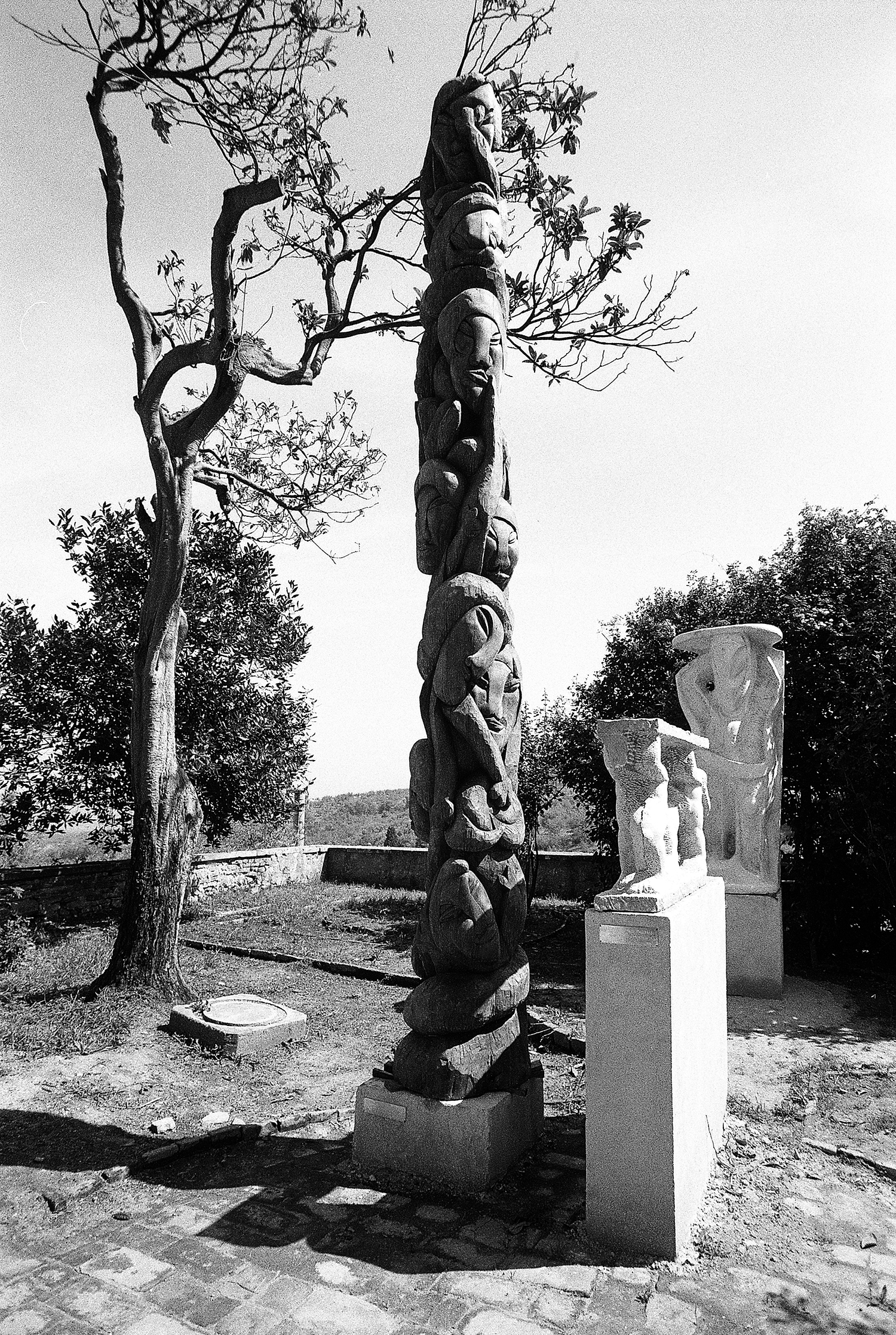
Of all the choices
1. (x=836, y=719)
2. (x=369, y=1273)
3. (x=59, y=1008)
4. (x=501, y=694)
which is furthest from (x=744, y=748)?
(x=59, y=1008)

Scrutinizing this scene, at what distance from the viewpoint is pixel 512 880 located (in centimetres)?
431

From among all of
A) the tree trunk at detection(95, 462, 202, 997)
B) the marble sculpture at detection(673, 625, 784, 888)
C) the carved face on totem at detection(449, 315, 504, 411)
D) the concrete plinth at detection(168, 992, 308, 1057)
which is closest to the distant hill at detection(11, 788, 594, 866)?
the marble sculpture at detection(673, 625, 784, 888)

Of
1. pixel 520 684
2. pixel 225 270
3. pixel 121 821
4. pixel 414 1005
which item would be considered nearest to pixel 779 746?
pixel 520 684

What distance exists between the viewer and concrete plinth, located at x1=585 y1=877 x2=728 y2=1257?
330 centimetres

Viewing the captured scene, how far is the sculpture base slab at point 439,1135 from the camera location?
3824 mm

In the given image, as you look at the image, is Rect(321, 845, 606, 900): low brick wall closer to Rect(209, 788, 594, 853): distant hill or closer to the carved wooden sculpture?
Rect(209, 788, 594, 853): distant hill

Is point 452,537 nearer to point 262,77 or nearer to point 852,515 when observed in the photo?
point 262,77

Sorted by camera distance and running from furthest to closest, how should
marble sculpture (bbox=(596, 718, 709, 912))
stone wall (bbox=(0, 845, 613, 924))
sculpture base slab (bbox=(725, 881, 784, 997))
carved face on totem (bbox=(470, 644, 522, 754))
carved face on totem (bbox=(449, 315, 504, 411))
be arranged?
1. stone wall (bbox=(0, 845, 613, 924))
2. sculpture base slab (bbox=(725, 881, 784, 997))
3. carved face on totem (bbox=(449, 315, 504, 411))
4. carved face on totem (bbox=(470, 644, 522, 754))
5. marble sculpture (bbox=(596, 718, 709, 912))

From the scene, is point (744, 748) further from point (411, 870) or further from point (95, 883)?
point (95, 883)

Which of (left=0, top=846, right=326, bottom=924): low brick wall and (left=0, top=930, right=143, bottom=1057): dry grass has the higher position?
(left=0, top=846, right=326, bottom=924): low brick wall

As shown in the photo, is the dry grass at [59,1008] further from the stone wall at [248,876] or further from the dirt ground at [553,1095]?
the stone wall at [248,876]

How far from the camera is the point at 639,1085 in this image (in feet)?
11.0

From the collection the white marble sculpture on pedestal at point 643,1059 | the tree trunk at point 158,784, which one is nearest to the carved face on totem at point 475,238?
the white marble sculpture on pedestal at point 643,1059

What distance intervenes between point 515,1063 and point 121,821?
8557 millimetres
